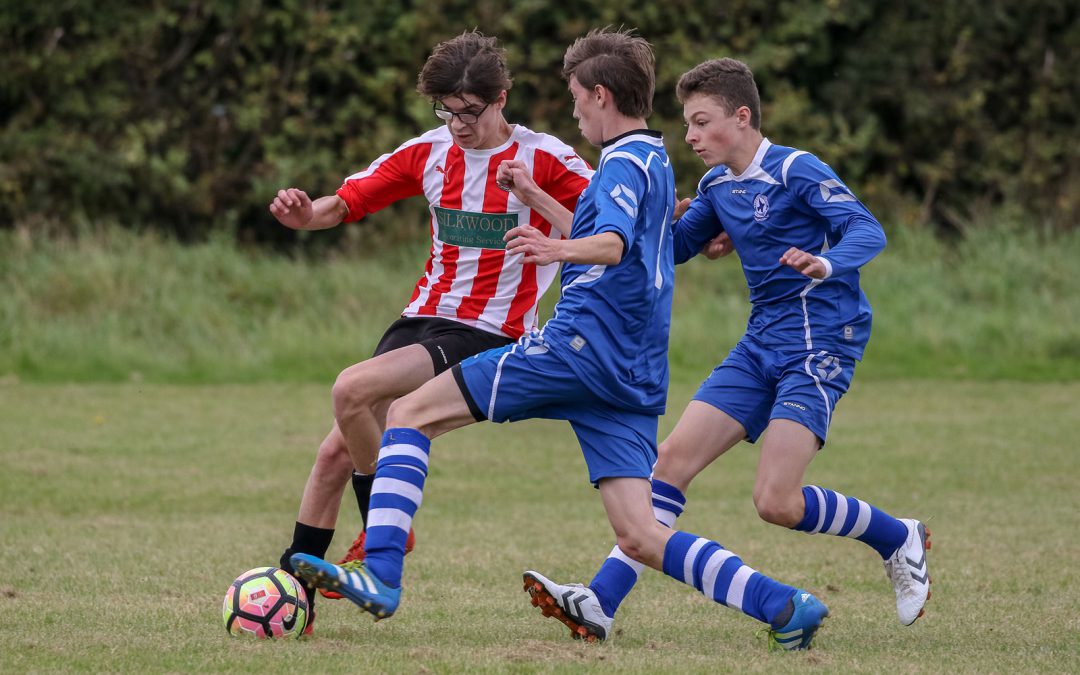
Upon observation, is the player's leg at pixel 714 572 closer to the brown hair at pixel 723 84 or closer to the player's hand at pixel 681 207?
the player's hand at pixel 681 207

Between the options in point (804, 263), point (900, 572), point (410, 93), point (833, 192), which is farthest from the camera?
point (410, 93)

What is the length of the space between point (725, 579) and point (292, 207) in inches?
84.3

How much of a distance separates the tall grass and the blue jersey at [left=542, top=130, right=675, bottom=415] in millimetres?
9131

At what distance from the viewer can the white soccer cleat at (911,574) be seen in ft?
17.5

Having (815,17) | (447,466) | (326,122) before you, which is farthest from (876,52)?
(447,466)

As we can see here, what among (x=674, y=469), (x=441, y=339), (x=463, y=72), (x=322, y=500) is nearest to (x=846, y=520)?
(x=674, y=469)

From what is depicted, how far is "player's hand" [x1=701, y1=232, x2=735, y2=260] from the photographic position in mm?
5688

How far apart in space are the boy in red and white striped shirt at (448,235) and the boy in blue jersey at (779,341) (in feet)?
1.99

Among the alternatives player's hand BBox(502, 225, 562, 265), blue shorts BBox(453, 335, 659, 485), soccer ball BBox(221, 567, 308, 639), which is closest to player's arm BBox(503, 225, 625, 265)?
player's hand BBox(502, 225, 562, 265)

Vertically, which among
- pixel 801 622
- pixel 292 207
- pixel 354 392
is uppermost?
pixel 292 207

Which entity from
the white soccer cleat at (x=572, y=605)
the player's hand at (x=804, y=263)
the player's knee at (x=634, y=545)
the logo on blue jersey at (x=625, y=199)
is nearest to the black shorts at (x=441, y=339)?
the white soccer cleat at (x=572, y=605)

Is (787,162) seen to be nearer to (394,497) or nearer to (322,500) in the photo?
(394,497)

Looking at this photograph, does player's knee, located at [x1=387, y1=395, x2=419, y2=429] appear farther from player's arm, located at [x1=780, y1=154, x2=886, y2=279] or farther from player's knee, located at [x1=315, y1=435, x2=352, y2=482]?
player's arm, located at [x1=780, y1=154, x2=886, y2=279]

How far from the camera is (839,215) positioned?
17.4ft
